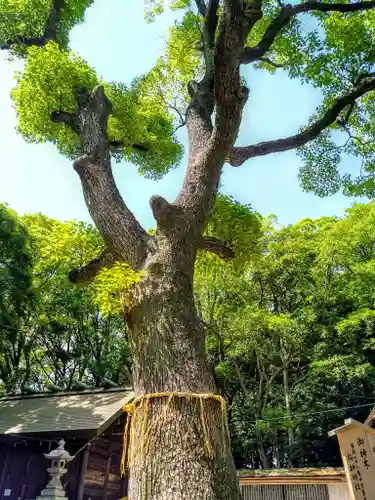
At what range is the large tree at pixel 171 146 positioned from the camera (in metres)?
2.28

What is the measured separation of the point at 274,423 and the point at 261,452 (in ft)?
5.04

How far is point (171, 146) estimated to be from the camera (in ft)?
20.8

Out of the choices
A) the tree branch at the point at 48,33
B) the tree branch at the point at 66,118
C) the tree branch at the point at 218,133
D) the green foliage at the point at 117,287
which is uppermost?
the tree branch at the point at 48,33

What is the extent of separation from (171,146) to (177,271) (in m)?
3.93

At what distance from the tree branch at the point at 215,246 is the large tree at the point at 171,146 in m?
0.02

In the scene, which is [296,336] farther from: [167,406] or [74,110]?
[167,406]

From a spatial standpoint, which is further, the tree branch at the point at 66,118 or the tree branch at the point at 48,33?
the tree branch at the point at 48,33

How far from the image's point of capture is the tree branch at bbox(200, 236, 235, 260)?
12.3 ft

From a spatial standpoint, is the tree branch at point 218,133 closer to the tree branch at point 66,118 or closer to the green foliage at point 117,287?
the green foliage at point 117,287

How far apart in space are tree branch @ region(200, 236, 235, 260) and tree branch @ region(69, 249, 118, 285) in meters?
0.88

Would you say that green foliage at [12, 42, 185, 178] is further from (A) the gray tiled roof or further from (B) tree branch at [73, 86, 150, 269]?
(A) the gray tiled roof

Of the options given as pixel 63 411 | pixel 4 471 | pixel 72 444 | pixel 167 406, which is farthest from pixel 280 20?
pixel 4 471

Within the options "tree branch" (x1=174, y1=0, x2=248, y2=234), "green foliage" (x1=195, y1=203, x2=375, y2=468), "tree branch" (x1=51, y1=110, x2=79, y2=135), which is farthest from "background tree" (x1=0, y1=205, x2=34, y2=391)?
"tree branch" (x1=174, y1=0, x2=248, y2=234)

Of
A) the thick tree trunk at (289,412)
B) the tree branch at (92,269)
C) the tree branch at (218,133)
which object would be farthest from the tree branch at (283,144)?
the thick tree trunk at (289,412)
